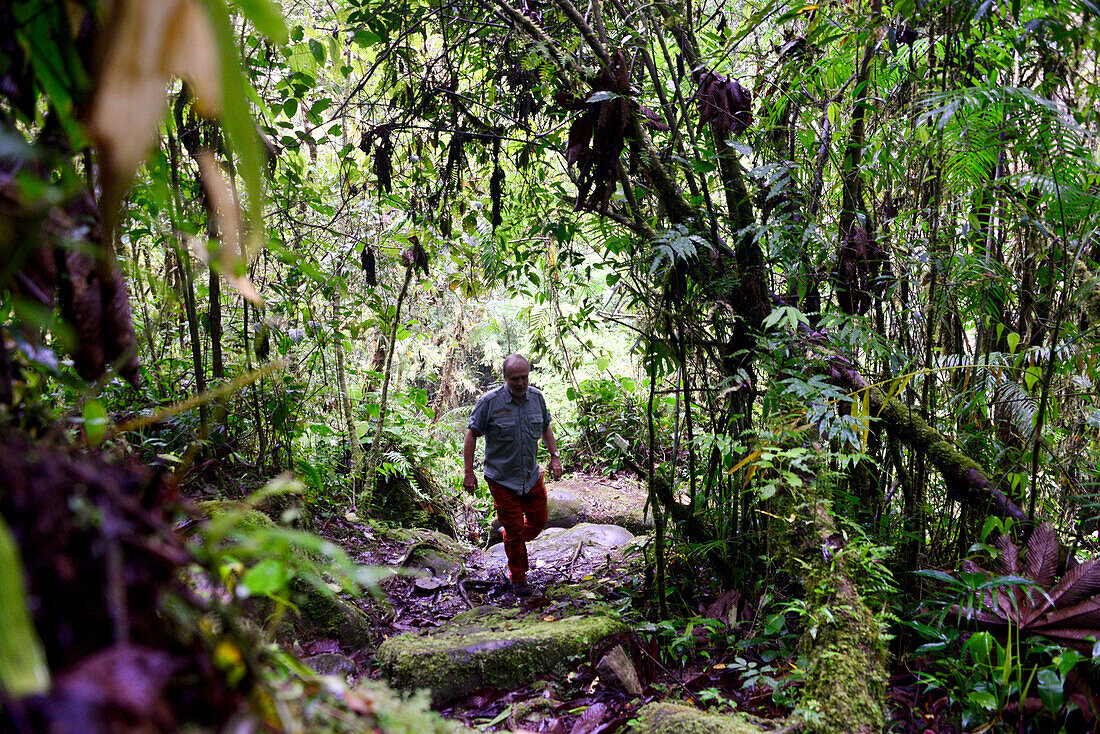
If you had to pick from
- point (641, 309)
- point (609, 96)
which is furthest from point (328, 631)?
point (609, 96)

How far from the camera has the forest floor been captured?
7.63 ft

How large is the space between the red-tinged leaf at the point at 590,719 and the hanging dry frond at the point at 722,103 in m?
2.70

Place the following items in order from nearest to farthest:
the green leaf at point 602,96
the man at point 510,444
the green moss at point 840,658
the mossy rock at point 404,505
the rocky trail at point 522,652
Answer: the green moss at point 840,658, the rocky trail at point 522,652, the green leaf at point 602,96, the man at point 510,444, the mossy rock at point 404,505

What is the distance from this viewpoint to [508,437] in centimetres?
503

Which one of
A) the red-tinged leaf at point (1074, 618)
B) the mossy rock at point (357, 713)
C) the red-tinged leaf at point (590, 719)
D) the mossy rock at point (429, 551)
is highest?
the mossy rock at point (357, 713)

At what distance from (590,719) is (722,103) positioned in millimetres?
2855

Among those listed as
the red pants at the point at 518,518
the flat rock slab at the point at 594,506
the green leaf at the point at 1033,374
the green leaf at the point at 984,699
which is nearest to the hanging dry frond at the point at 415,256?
the red pants at the point at 518,518

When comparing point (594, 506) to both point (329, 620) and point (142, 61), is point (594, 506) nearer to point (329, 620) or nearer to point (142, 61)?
point (329, 620)

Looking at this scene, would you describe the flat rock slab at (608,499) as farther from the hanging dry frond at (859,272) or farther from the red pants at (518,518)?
the hanging dry frond at (859,272)

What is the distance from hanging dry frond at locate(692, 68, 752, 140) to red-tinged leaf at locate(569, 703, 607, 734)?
8.87 feet

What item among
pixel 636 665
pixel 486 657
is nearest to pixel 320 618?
pixel 486 657

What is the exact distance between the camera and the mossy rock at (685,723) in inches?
77.9

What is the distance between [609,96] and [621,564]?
10.7 feet

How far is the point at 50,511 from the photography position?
460mm
